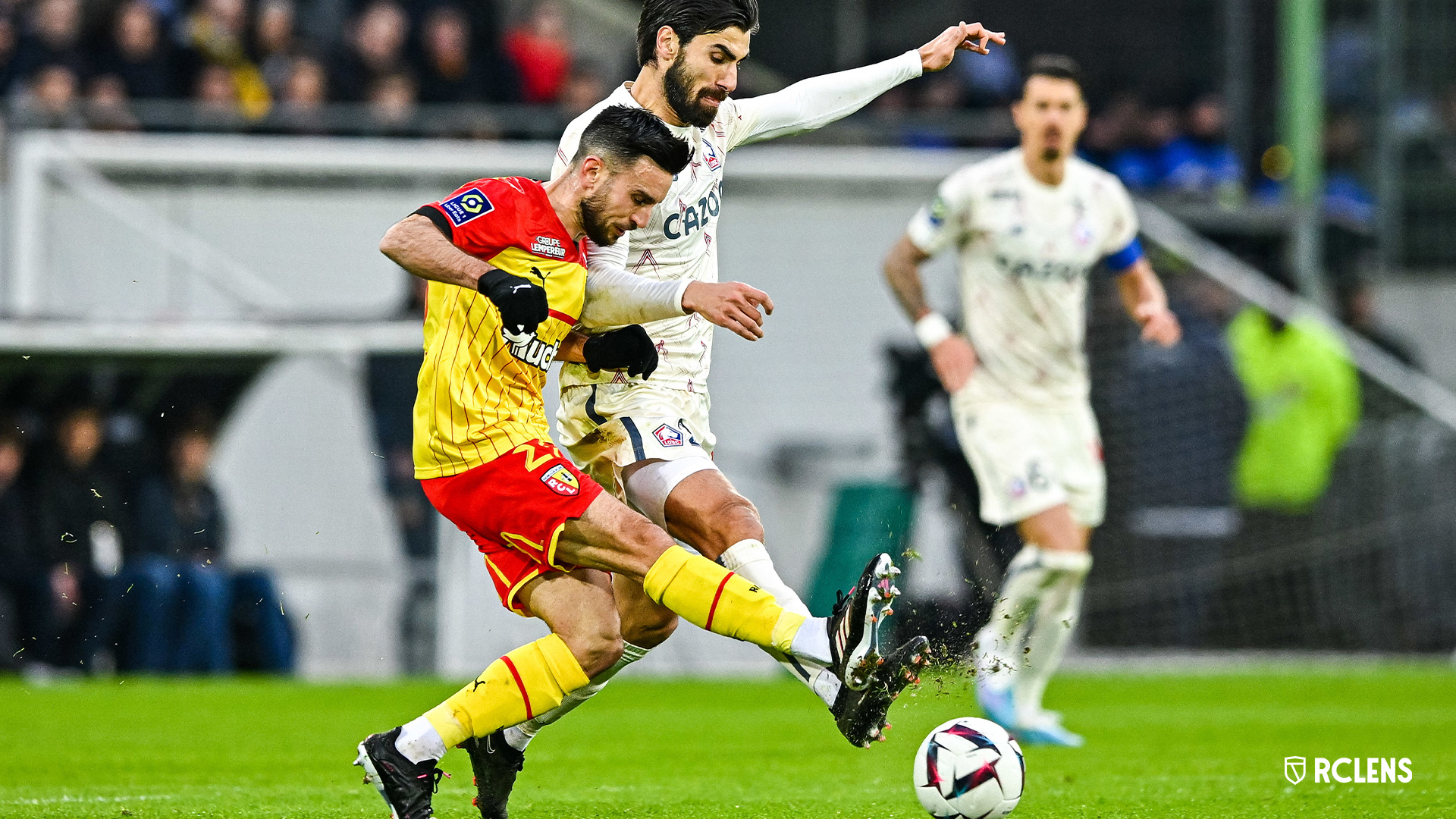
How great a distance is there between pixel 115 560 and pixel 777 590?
25.2 feet

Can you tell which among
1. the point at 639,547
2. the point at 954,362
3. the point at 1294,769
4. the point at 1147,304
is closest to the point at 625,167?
the point at 639,547

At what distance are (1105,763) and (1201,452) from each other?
7.78 m

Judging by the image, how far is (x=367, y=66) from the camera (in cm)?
1469

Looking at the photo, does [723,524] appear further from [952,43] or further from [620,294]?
[952,43]

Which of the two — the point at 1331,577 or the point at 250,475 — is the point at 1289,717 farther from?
the point at 250,475

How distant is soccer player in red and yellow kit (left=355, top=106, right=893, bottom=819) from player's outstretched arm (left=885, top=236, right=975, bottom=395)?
290 cm

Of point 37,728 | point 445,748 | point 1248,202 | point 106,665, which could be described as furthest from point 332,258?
point 445,748

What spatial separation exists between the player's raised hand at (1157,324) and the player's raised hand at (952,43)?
2.06m

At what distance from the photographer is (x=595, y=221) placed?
5.14 metres

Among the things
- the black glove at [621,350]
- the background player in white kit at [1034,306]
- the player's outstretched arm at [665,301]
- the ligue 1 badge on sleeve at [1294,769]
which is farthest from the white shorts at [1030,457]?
the player's outstretched arm at [665,301]

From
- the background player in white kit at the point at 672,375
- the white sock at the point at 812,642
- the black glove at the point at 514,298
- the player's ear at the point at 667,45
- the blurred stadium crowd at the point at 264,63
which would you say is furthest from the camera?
the blurred stadium crowd at the point at 264,63

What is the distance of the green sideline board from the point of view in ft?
40.6

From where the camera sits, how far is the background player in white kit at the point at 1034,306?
26.6 feet

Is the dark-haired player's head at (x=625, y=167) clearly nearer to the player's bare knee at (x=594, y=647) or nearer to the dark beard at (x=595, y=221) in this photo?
the dark beard at (x=595, y=221)
